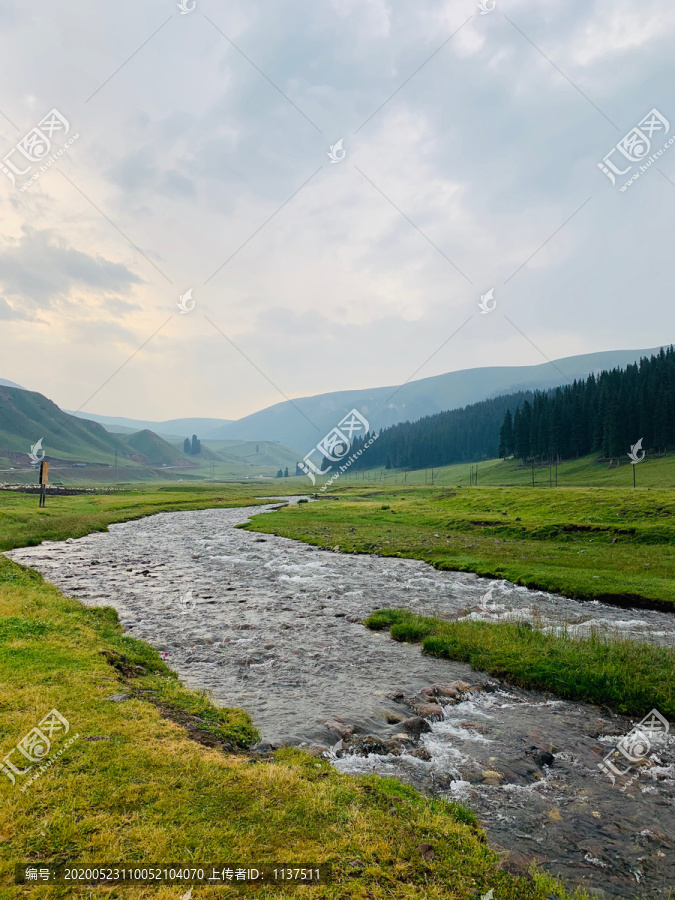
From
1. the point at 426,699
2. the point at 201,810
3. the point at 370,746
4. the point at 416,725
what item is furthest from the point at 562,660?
the point at 201,810

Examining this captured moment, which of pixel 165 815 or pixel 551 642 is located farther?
pixel 551 642

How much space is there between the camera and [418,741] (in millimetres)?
10242

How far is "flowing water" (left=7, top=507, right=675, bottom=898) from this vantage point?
7.53 metres

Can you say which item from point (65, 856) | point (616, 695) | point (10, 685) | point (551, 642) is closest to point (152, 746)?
point (65, 856)

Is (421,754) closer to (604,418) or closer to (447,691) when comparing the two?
(447,691)

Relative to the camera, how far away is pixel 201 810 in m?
6.79

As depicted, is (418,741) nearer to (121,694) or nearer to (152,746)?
(152,746)

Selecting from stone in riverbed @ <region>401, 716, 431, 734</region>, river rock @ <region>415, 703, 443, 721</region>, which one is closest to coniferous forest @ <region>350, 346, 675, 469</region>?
river rock @ <region>415, 703, 443, 721</region>

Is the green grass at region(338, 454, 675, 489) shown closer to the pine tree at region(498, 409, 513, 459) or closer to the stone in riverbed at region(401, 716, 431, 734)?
the pine tree at region(498, 409, 513, 459)

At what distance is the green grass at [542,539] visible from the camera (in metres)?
25.3

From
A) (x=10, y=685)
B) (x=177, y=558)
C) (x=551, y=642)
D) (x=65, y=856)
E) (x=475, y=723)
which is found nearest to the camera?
(x=65, y=856)

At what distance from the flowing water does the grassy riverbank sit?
896 millimetres

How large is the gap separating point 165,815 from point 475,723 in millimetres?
7616

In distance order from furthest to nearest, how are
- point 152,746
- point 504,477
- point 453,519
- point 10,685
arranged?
point 504,477
point 453,519
point 10,685
point 152,746
